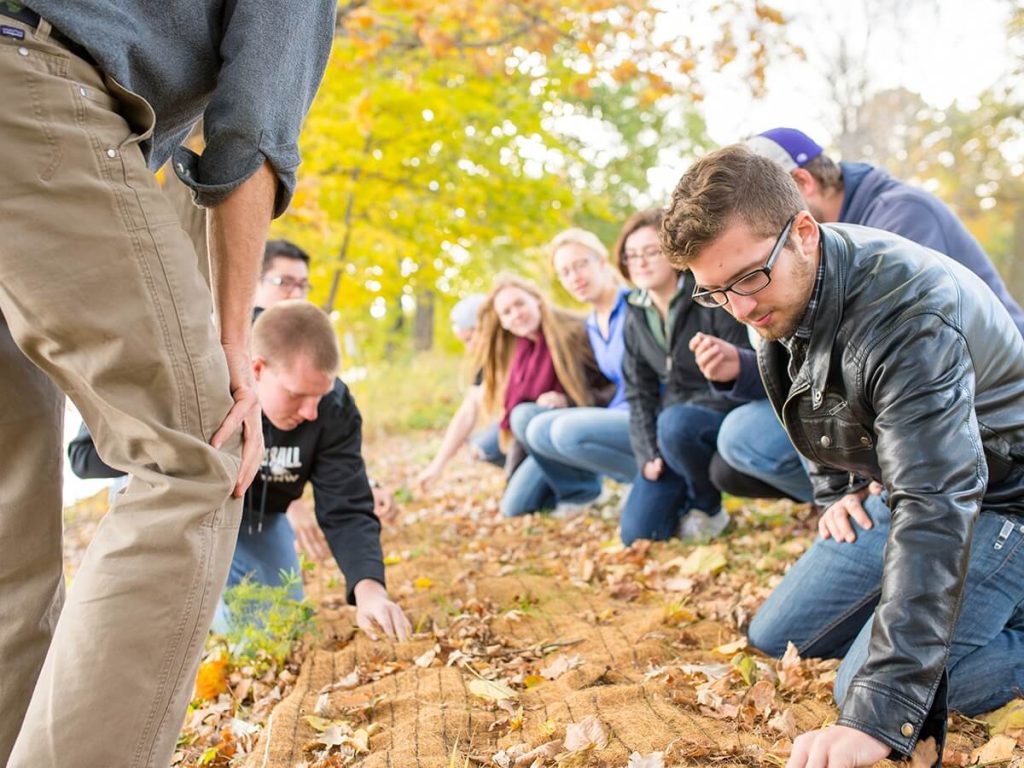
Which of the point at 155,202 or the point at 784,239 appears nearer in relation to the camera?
the point at 155,202

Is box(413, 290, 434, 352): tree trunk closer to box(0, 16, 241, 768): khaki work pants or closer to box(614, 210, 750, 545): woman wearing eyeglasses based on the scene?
box(614, 210, 750, 545): woman wearing eyeglasses

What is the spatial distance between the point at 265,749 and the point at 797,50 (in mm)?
9413

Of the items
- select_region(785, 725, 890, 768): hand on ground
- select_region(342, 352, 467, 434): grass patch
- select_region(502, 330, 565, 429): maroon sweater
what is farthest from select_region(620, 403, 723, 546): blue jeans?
select_region(342, 352, 467, 434): grass patch

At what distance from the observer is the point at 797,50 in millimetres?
9695

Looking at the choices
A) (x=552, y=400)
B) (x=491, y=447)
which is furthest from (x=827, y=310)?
(x=491, y=447)

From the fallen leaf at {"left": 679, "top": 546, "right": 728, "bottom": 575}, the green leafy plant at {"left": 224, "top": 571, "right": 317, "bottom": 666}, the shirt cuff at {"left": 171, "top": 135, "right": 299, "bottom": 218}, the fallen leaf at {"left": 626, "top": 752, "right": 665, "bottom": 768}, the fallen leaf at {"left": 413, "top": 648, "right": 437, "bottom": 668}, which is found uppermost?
the shirt cuff at {"left": 171, "top": 135, "right": 299, "bottom": 218}

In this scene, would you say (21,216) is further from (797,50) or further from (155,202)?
(797,50)

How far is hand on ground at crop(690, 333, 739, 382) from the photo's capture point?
3955 millimetres

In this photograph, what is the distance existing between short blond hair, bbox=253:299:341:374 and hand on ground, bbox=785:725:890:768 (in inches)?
88.2

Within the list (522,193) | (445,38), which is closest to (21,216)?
(445,38)

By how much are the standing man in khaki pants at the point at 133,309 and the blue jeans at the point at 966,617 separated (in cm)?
174

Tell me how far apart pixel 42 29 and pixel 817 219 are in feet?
11.1

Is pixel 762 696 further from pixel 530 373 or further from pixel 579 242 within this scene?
pixel 530 373

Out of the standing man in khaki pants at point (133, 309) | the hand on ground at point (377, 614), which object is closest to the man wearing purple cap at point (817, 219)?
the hand on ground at point (377, 614)
